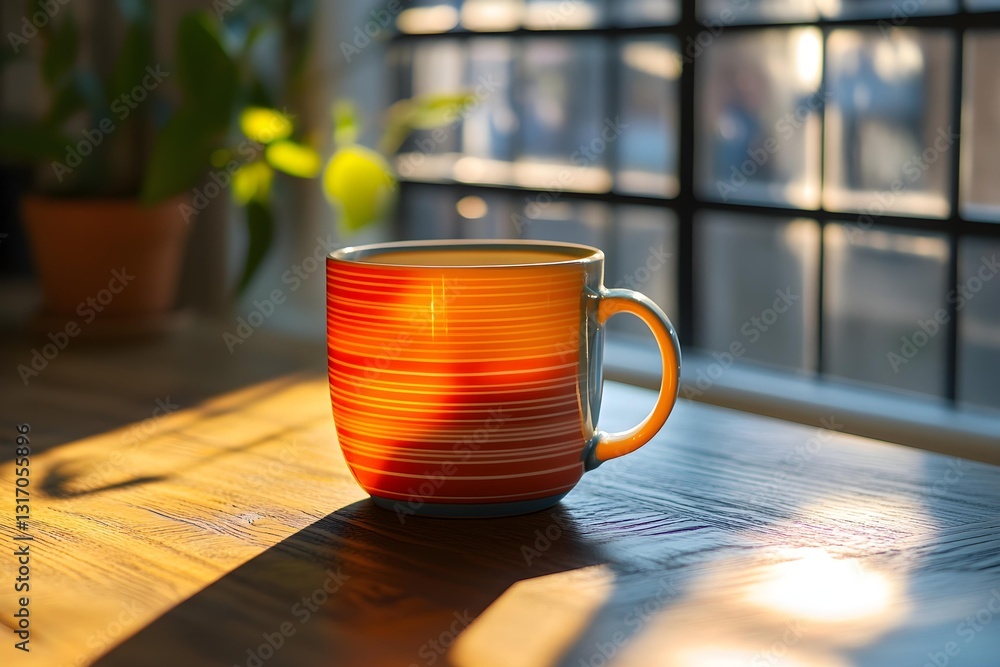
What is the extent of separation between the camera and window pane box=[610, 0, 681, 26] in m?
1.68

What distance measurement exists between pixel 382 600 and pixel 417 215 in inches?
63.4

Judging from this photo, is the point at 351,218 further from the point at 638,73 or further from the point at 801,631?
the point at 801,631

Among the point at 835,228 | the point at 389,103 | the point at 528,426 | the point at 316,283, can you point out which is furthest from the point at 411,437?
the point at 389,103

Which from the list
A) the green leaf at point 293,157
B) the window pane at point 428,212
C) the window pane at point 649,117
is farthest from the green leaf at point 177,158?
the window pane at point 649,117

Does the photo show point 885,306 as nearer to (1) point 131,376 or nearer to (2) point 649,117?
(2) point 649,117

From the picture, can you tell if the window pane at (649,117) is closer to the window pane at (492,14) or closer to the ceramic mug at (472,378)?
the window pane at (492,14)

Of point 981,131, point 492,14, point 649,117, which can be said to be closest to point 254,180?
point 492,14

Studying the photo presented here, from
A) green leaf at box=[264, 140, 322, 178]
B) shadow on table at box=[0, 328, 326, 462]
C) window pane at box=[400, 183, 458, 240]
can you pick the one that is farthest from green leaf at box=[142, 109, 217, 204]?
window pane at box=[400, 183, 458, 240]

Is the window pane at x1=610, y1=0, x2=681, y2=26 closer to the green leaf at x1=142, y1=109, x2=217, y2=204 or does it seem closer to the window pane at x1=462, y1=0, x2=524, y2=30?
the window pane at x1=462, y1=0, x2=524, y2=30

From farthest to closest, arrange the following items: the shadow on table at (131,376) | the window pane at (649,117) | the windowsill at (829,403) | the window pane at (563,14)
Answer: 1. the window pane at (563,14)
2. the window pane at (649,117)
3. the windowsill at (829,403)
4. the shadow on table at (131,376)

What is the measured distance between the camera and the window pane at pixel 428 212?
2.02m

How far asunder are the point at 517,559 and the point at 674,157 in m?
1.22

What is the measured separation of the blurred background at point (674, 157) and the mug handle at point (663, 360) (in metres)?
0.81

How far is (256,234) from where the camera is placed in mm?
1840
